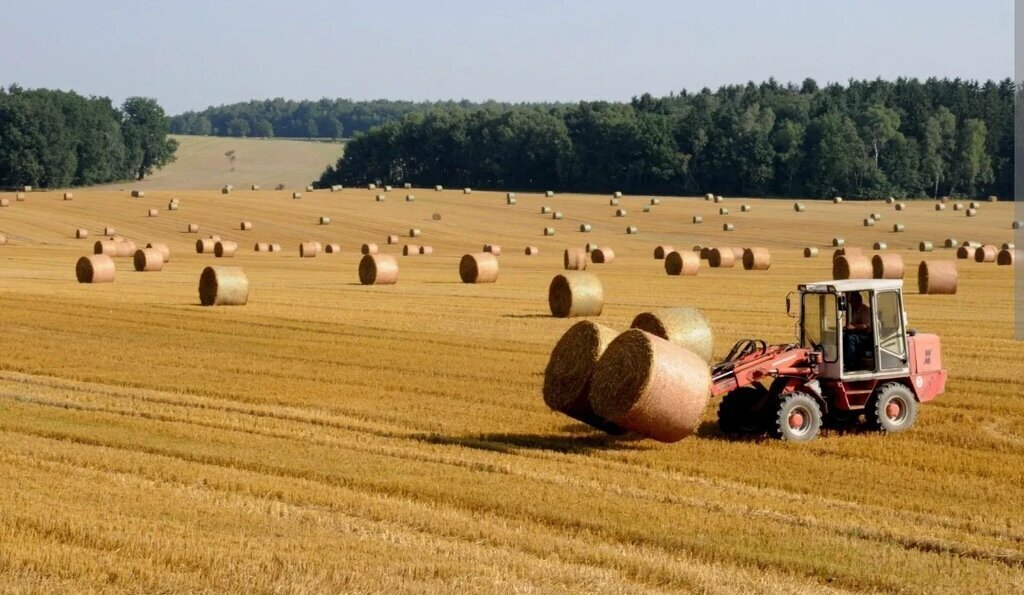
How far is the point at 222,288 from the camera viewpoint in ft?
118

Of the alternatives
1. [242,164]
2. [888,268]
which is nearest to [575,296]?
[888,268]

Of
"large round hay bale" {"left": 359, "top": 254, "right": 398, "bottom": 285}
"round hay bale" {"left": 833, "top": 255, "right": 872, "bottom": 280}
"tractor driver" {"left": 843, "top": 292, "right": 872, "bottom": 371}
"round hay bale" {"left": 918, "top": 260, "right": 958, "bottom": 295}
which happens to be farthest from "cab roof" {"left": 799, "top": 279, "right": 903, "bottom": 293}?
"large round hay bale" {"left": 359, "top": 254, "right": 398, "bottom": 285}

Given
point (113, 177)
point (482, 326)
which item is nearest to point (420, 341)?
point (482, 326)

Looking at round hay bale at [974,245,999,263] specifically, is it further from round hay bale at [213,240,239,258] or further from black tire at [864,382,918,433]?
black tire at [864,382,918,433]

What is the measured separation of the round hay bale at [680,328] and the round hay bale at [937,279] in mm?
20718

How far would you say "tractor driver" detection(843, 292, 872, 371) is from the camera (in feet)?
56.7

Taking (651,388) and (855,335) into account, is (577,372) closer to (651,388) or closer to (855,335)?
(651,388)

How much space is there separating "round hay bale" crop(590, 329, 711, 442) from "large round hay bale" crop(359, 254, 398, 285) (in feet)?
98.4

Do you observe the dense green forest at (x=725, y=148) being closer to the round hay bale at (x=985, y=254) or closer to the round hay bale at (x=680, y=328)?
the round hay bale at (x=985, y=254)

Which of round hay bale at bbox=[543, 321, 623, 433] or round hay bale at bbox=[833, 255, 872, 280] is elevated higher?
round hay bale at bbox=[543, 321, 623, 433]

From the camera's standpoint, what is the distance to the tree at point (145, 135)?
139m

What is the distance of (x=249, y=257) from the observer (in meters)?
65.1

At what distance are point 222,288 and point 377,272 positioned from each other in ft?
32.4

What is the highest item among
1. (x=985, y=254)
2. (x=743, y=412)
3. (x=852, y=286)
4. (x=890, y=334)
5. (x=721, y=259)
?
(x=852, y=286)
